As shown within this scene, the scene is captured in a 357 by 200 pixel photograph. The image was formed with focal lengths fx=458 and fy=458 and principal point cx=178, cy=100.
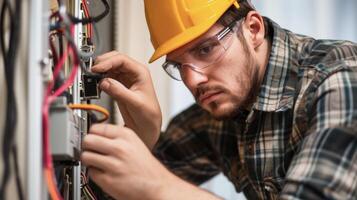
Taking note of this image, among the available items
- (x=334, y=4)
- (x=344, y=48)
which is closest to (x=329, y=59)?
(x=344, y=48)

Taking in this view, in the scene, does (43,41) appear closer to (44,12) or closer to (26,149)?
(44,12)

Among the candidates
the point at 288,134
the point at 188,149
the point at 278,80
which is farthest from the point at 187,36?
the point at 188,149

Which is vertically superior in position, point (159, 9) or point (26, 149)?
point (159, 9)

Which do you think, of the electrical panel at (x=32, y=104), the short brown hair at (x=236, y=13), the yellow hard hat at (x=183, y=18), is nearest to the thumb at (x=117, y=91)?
the yellow hard hat at (x=183, y=18)

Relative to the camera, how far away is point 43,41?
695 mm

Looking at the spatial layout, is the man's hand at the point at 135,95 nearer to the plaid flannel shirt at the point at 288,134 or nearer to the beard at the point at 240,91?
the beard at the point at 240,91

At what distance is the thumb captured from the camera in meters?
1.23

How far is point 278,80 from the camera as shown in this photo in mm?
1317

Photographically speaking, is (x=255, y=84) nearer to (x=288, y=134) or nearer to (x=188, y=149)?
(x=288, y=134)

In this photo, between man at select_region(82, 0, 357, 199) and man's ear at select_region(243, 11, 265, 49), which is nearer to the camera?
man at select_region(82, 0, 357, 199)

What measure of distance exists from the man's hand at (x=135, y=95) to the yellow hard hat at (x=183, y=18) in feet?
0.31

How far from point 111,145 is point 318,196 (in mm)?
462

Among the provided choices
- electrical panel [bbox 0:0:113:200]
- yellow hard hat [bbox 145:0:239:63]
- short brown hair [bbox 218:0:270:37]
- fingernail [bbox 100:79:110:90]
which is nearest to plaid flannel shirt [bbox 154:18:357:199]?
short brown hair [bbox 218:0:270:37]

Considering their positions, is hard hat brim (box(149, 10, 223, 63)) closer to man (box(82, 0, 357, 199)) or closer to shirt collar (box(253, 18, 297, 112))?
man (box(82, 0, 357, 199))
